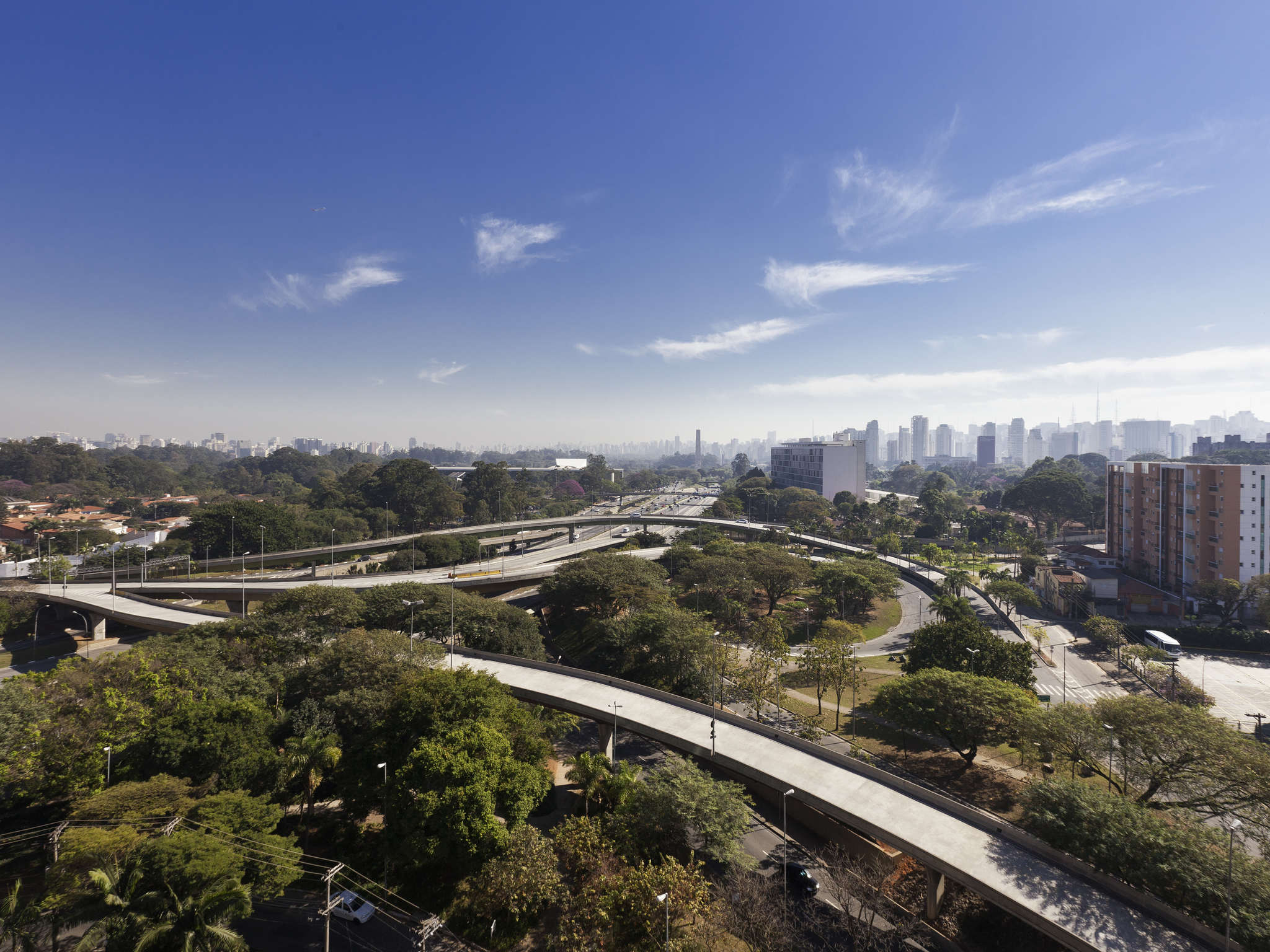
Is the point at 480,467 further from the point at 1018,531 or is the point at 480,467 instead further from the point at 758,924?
the point at 1018,531

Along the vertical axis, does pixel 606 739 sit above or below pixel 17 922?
below

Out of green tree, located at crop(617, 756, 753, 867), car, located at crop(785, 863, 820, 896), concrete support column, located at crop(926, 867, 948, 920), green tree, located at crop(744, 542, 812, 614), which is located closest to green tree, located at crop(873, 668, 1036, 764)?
concrete support column, located at crop(926, 867, 948, 920)

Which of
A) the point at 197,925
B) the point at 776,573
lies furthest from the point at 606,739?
the point at 776,573

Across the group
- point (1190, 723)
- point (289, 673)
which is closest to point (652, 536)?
point (289, 673)

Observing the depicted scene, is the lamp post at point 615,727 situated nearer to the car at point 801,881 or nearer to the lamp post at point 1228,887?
the car at point 801,881

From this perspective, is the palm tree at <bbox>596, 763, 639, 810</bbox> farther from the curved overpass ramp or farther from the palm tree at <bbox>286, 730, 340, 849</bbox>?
the palm tree at <bbox>286, 730, 340, 849</bbox>

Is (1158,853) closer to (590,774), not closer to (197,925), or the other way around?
(590,774)
